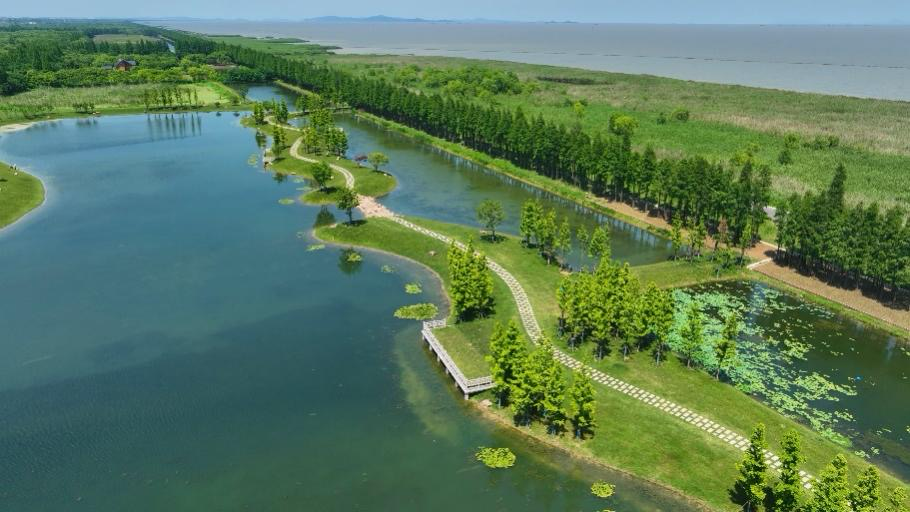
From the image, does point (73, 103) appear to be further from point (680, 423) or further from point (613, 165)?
point (680, 423)

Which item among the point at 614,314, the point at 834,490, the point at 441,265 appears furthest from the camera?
the point at 441,265

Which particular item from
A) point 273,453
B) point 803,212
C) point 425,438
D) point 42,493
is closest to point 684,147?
point 803,212

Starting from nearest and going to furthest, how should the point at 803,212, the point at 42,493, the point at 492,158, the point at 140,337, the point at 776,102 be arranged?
the point at 42,493 → the point at 140,337 → the point at 803,212 → the point at 492,158 → the point at 776,102

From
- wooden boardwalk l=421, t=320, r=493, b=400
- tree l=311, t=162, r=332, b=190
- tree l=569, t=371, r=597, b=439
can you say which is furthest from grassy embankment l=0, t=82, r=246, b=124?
tree l=569, t=371, r=597, b=439

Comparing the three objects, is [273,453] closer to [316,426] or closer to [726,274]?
[316,426]

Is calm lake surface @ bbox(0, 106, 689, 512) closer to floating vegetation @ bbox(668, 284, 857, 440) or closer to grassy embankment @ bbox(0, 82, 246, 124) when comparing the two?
floating vegetation @ bbox(668, 284, 857, 440)

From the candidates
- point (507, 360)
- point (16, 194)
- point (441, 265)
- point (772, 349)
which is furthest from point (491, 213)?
point (16, 194)
